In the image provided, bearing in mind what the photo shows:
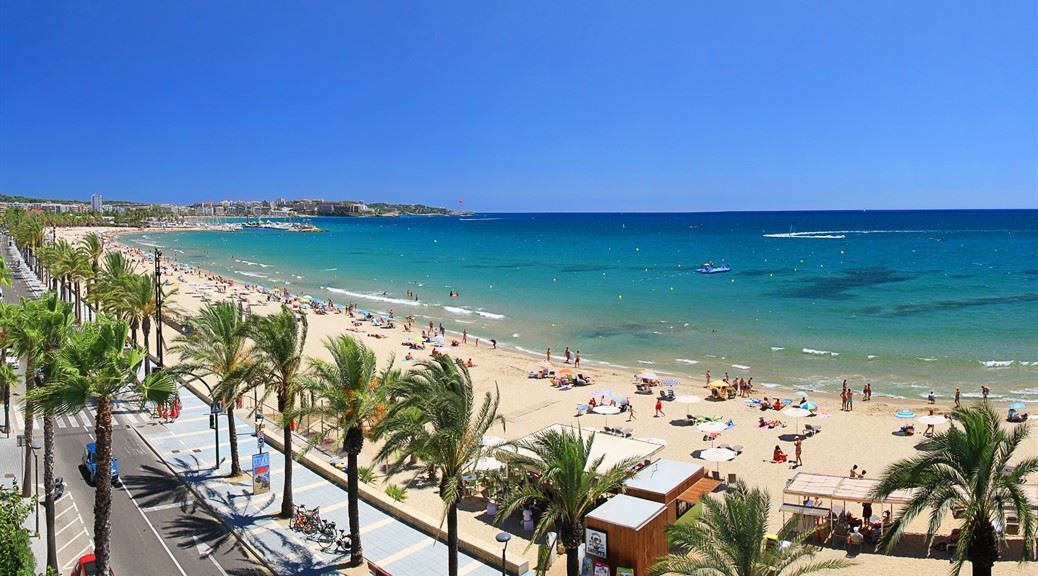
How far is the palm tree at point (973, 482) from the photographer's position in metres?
9.95

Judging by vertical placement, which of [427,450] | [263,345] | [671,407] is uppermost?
[263,345]

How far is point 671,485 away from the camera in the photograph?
15812 millimetres

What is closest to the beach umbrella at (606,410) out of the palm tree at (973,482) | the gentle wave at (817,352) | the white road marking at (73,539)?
the palm tree at (973,482)

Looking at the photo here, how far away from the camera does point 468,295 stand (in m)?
67.8

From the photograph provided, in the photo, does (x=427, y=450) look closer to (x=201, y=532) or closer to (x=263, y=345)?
(x=263, y=345)

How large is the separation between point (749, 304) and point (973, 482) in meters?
48.9

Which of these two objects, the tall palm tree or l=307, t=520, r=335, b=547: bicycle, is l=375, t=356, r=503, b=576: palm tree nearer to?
the tall palm tree

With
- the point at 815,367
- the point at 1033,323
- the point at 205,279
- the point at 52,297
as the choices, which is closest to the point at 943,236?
the point at 1033,323

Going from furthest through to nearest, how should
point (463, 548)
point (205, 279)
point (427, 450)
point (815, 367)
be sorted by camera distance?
point (205, 279)
point (815, 367)
point (463, 548)
point (427, 450)

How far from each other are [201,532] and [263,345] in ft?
14.5

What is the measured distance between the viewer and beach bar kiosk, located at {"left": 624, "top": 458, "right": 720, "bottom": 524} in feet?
50.6

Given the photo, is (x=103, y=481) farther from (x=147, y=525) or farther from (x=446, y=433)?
(x=446, y=433)

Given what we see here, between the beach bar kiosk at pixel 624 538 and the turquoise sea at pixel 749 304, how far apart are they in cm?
2118

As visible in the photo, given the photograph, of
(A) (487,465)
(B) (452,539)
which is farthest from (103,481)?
(A) (487,465)
